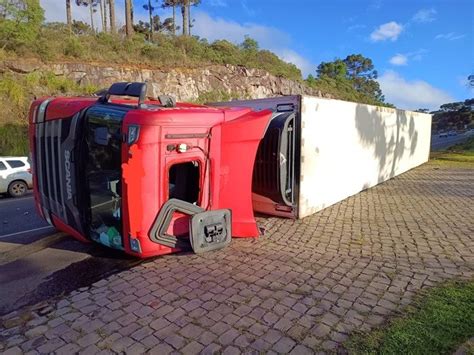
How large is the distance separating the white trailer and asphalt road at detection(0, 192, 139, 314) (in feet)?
10.3

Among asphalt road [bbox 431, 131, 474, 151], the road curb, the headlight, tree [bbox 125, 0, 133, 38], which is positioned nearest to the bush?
tree [bbox 125, 0, 133, 38]

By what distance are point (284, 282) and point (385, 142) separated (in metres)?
9.23

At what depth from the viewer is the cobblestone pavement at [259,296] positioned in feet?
9.74

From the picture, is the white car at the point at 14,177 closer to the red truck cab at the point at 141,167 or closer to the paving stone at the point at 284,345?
the red truck cab at the point at 141,167

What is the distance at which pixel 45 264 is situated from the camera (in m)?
4.92

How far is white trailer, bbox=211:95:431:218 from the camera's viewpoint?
665 centimetres

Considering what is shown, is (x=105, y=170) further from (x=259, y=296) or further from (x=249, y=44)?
(x=249, y=44)

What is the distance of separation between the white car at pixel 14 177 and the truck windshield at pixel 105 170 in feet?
28.5

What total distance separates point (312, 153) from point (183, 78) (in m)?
22.0

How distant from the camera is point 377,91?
80.5 meters

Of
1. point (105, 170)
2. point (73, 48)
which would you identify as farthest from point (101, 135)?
point (73, 48)

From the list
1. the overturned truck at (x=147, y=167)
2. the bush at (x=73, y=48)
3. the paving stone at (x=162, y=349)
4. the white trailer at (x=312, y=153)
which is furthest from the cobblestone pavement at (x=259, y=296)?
the bush at (x=73, y=48)

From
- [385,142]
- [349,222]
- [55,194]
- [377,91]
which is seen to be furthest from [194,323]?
[377,91]

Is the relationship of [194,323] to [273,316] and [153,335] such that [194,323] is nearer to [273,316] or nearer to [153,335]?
[153,335]
